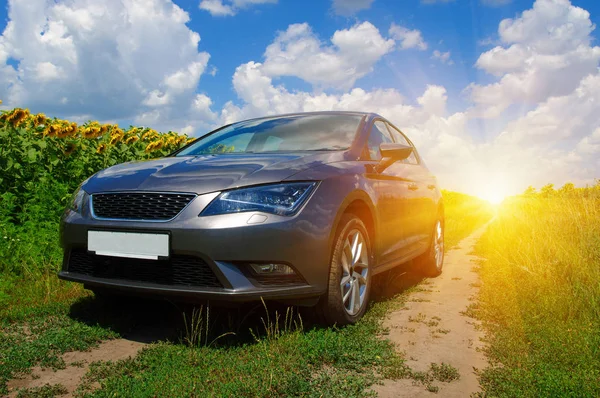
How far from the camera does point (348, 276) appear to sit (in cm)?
370

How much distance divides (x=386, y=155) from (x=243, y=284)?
5.71ft

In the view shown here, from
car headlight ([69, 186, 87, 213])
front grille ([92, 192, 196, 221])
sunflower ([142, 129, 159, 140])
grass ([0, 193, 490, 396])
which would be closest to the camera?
grass ([0, 193, 490, 396])

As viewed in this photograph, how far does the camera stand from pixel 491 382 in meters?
2.77

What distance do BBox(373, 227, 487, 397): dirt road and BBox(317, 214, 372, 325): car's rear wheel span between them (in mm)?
326

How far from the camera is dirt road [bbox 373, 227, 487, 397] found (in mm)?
2720

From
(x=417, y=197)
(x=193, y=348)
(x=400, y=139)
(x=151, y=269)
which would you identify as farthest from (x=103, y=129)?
(x=193, y=348)

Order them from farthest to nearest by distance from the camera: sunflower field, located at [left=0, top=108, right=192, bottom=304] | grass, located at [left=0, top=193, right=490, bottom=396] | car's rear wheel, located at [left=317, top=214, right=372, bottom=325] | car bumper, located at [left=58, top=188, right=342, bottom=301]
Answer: sunflower field, located at [left=0, top=108, right=192, bottom=304], car's rear wheel, located at [left=317, top=214, right=372, bottom=325], car bumper, located at [left=58, top=188, right=342, bottom=301], grass, located at [left=0, top=193, right=490, bottom=396]

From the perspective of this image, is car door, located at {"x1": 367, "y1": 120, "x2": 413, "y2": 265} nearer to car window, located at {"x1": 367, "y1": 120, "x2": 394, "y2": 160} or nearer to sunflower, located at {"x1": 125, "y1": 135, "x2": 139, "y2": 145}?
car window, located at {"x1": 367, "y1": 120, "x2": 394, "y2": 160}

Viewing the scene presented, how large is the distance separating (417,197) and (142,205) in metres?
3.13

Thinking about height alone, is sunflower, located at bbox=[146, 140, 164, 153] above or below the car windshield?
above

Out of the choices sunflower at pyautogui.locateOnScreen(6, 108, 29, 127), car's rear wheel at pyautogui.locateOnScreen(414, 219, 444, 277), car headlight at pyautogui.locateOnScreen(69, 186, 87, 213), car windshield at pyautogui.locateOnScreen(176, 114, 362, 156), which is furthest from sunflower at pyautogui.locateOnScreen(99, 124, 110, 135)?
car's rear wheel at pyautogui.locateOnScreen(414, 219, 444, 277)

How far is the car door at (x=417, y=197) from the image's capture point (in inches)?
202

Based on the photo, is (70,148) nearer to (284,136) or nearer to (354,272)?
(284,136)

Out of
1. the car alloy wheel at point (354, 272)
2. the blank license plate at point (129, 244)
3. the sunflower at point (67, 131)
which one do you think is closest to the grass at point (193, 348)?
the car alloy wheel at point (354, 272)
